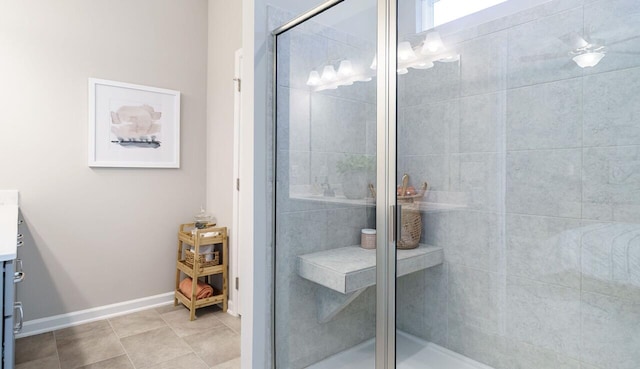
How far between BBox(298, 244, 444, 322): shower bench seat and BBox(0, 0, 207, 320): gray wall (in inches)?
73.8

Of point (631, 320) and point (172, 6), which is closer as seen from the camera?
point (631, 320)

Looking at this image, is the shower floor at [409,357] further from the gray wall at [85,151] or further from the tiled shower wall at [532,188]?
the gray wall at [85,151]

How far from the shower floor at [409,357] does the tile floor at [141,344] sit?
875mm

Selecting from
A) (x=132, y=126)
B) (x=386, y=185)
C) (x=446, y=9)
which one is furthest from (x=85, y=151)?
(x=446, y=9)

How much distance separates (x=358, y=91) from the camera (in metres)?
1.53

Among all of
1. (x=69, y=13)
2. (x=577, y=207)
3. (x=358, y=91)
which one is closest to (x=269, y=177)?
(x=358, y=91)

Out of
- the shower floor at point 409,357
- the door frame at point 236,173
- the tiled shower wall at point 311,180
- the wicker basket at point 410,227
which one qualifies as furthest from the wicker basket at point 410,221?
the door frame at point 236,173

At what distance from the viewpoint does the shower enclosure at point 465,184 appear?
1304 mm

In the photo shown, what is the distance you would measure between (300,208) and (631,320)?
1375 millimetres

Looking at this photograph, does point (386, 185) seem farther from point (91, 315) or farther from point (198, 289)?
point (91, 315)

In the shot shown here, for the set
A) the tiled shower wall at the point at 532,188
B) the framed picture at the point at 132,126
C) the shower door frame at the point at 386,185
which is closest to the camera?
the tiled shower wall at the point at 532,188

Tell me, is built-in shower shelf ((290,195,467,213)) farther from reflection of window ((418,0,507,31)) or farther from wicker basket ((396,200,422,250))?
reflection of window ((418,0,507,31))

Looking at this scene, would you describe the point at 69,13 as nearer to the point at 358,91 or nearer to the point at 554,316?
the point at 358,91

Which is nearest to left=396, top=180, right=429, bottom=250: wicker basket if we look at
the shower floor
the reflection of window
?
the shower floor
